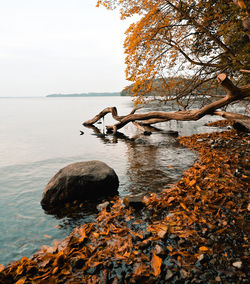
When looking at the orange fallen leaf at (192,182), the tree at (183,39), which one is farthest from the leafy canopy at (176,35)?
the orange fallen leaf at (192,182)

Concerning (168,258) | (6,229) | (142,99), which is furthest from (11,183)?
(142,99)

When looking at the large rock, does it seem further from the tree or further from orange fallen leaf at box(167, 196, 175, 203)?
the tree

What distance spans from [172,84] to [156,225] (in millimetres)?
10633

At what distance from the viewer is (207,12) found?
9.95m

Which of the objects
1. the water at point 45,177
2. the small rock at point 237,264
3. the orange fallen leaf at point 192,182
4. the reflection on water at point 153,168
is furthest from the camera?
the reflection on water at point 153,168

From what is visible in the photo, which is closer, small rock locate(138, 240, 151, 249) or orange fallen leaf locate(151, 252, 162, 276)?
orange fallen leaf locate(151, 252, 162, 276)

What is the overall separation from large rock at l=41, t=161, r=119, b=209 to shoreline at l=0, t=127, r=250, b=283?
0.93m

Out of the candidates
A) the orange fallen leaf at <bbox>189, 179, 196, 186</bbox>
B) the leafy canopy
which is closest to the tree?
the leafy canopy

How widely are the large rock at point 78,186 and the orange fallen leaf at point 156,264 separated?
121 inches

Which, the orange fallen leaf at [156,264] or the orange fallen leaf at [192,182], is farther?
the orange fallen leaf at [192,182]

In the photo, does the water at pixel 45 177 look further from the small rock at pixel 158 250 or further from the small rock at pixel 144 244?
the small rock at pixel 158 250

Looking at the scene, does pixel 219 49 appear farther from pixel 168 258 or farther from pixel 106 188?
pixel 168 258

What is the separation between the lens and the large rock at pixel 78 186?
573cm

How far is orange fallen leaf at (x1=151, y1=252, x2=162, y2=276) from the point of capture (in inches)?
114
